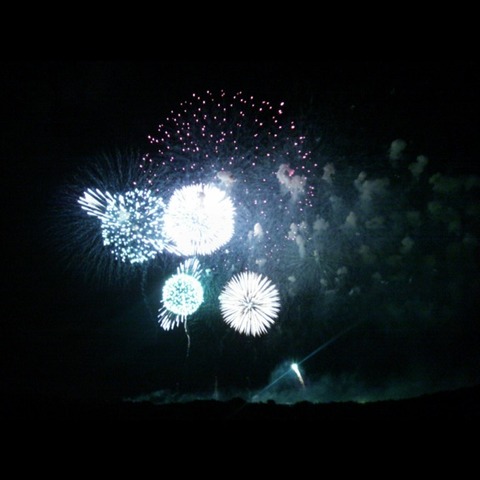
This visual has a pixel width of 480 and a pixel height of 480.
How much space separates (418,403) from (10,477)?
37.7 ft

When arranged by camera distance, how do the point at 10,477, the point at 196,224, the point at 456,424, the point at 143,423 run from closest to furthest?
the point at 10,477 < the point at 456,424 < the point at 143,423 < the point at 196,224

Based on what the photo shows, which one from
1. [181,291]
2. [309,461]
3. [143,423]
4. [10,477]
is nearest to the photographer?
[10,477]

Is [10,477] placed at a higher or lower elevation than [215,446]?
lower

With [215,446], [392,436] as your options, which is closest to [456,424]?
[392,436]

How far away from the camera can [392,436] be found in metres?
8.48

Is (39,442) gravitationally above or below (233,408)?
below

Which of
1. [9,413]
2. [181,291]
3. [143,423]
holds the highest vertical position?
[181,291]

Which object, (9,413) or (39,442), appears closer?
(39,442)

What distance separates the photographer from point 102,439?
28.8ft

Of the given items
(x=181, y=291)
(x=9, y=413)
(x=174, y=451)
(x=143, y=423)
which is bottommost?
(x=174, y=451)

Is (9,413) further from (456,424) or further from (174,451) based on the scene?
(456,424)

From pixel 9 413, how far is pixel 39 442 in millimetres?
4957

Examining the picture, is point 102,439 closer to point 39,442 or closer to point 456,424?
point 39,442

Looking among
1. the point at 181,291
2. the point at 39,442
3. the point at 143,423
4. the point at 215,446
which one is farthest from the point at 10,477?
the point at 181,291
